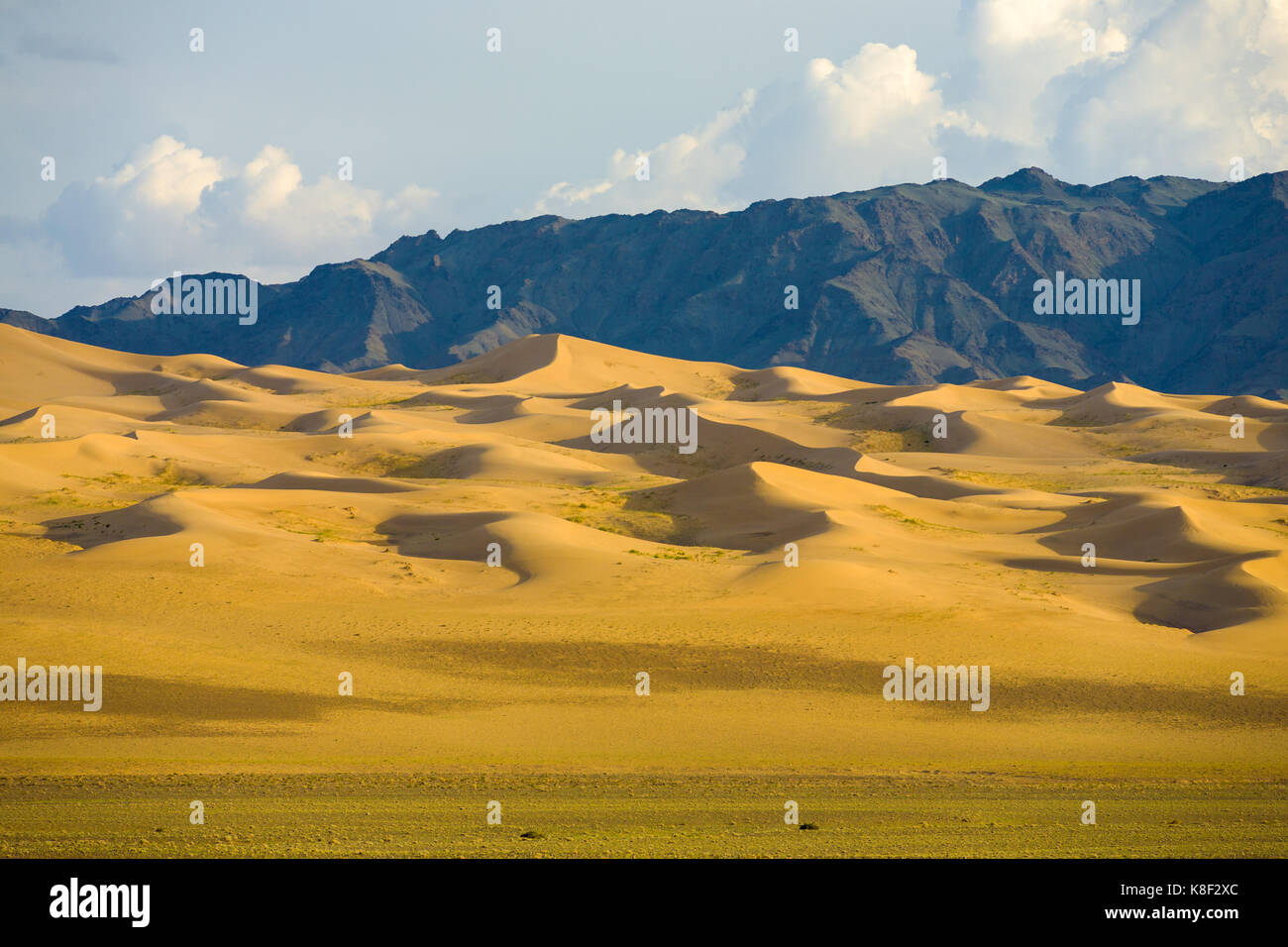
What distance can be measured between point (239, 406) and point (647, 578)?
49385 millimetres

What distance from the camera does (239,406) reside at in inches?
2697

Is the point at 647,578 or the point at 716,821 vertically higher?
the point at 647,578

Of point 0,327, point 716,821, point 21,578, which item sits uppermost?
point 0,327

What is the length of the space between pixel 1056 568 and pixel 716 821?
21.1 meters

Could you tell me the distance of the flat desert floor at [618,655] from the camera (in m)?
10.9

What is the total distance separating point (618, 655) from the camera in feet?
64.2

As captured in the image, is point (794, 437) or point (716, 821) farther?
point (794, 437)

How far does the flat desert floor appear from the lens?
1087 cm

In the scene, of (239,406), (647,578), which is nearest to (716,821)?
(647,578)

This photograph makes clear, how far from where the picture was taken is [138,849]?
29.9 feet

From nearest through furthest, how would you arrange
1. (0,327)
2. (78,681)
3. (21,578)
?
(78,681), (21,578), (0,327)
